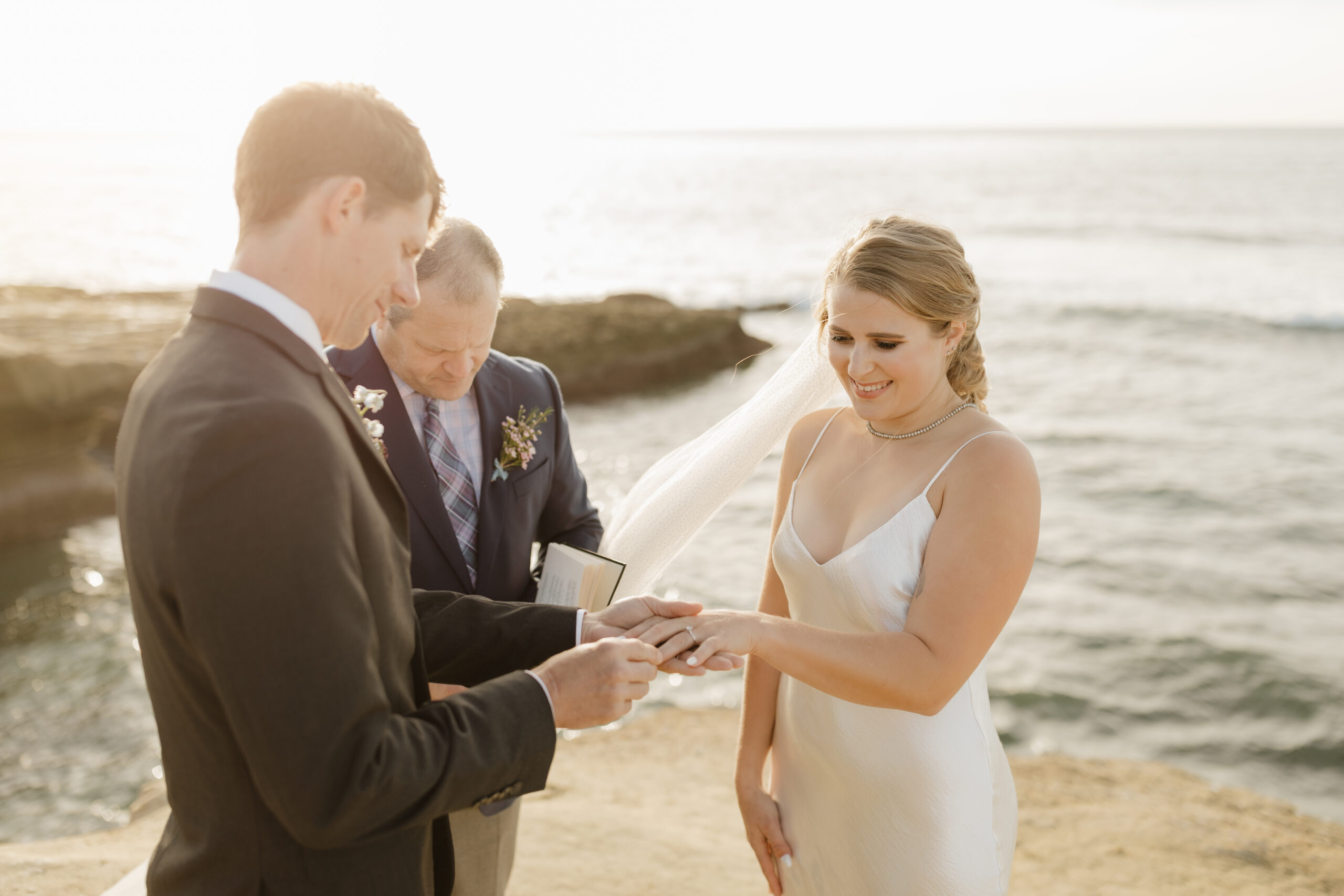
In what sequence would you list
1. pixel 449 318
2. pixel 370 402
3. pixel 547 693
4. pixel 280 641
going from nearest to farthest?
pixel 280 641 → pixel 547 693 → pixel 370 402 → pixel 449 318

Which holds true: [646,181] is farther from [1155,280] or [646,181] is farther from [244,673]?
[244,673]

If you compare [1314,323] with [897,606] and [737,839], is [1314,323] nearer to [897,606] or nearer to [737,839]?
[737,839]

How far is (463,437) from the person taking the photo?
9.12ft

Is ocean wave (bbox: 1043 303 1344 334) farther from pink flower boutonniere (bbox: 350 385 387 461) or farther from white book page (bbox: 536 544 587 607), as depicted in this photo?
pink flower boutonniere (bbox: 350 385 387 461)

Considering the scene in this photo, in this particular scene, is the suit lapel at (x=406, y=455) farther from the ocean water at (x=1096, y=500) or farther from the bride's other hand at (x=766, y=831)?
the bride's other hand at (x=766, y=831)

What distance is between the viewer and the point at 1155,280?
2881 cm

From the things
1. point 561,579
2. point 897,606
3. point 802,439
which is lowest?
point 561,579

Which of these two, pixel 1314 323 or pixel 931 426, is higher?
pixel 931 426

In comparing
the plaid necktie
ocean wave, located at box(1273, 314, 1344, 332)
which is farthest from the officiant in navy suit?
ocean wave, located at box(1273, 314, 1344, 332)

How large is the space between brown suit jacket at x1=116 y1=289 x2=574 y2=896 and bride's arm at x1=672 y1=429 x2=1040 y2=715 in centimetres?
85

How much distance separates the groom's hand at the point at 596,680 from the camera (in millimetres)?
1669

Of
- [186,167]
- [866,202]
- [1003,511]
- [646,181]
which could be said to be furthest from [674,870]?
[186,167]

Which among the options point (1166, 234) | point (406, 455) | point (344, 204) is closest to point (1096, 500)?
point (406, 455)

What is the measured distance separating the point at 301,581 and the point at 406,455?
1.35 m
